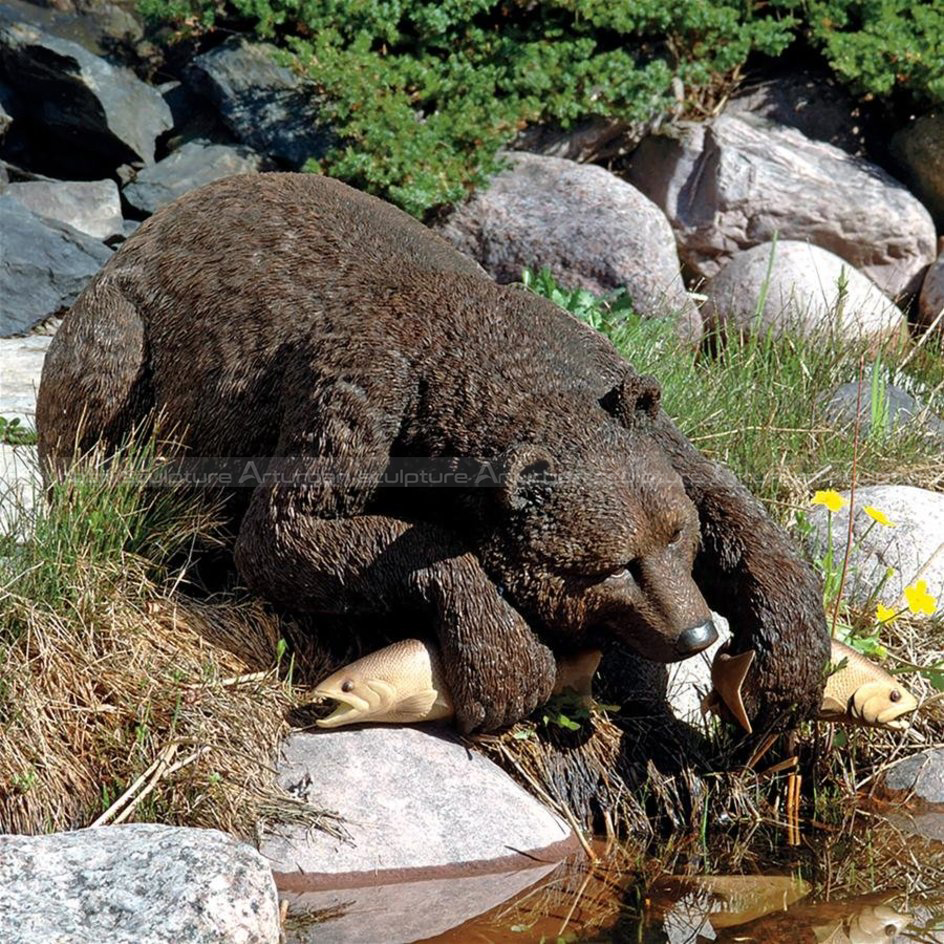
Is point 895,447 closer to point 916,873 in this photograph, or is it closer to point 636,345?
point 636,345

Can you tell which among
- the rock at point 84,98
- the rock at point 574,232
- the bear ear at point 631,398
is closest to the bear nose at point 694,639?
the bear ear at point 631,398

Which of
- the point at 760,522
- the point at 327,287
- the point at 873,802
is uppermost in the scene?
the point at 327,287

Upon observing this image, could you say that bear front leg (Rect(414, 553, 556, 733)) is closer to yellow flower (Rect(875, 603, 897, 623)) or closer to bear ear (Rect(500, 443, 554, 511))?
bear ear (Rect(500, 443, 554, 511))

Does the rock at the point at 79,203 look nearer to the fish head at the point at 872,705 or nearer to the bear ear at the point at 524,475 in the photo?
the bear ear at the point at 524,475

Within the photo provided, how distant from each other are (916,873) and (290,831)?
6.22 feet

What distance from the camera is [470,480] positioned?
4289 mm

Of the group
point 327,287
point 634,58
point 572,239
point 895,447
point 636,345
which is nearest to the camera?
point 327,287

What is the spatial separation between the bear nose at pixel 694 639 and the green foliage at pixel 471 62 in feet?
17.3

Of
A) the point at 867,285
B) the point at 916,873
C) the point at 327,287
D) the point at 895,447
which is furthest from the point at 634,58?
the point at 916,873

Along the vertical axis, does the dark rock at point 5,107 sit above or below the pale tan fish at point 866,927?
below

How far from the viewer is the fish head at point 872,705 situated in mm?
4719

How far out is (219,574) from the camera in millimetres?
5137

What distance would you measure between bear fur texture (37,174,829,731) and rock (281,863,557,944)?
470 mm

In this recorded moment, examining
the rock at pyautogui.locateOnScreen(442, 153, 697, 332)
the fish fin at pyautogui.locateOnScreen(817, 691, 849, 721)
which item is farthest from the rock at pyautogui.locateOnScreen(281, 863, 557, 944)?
the rock at pyautogui.locateOnScreen(442, 153, 697, 332)
